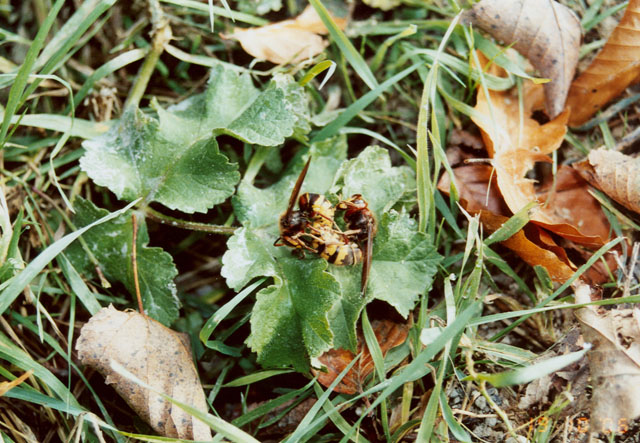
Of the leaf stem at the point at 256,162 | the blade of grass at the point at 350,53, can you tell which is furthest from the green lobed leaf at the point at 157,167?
the blade of grass at the point at 350,53

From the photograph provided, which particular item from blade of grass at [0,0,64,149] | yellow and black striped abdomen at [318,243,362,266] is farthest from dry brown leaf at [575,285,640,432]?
blade of grass at [0,0,64,149]

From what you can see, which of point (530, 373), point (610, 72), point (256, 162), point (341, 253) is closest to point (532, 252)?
point (530, 373)

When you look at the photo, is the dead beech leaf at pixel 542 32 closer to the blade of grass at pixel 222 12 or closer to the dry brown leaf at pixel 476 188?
the dry brown leaf at pixel 476 188

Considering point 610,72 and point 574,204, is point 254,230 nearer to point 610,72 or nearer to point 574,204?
point 574,204

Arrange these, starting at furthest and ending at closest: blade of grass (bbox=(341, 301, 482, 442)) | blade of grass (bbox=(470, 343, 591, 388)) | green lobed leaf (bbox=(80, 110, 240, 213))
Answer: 1. green lobed leaf (bbox=(80, 110, 240, 213))
2. blade of grass (bbox=(341, 301, 482, 442))
3. blade of grass (bbox=(470, 343, 591, 388))

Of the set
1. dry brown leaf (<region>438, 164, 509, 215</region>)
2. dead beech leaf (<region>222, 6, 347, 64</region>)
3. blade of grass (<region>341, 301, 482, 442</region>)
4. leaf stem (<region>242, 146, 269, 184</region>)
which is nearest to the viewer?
blade of grass (<region>341, 301, 482, 442</region>)

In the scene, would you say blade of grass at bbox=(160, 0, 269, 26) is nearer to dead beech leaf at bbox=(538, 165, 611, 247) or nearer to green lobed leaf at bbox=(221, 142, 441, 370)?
green lobed leaf at bbox=(221, 142, 441, 370)
